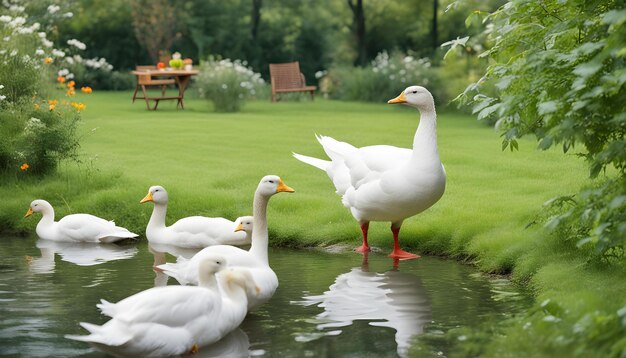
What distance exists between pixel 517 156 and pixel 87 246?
7909 millimetres

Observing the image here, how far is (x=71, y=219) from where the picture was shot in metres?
12.9

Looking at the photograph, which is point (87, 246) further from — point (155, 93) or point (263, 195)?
point (155, 93)

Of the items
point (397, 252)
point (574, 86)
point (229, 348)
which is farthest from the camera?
point (397, 252)

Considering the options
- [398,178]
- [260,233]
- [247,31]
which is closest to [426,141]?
[398,178]

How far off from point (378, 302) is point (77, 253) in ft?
14.5

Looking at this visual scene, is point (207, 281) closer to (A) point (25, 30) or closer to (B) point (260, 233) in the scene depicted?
(B) point (260, 233)

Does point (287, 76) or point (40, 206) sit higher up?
point (287, 76)

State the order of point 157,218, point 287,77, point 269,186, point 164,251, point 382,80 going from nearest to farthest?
point 269,186 → point 164,251 → point 157,218 → point 382,80 → point 287,77

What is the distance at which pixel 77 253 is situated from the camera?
12.4m

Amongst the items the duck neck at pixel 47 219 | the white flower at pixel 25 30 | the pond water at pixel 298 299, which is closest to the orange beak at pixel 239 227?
the pond water at pixel 298 299

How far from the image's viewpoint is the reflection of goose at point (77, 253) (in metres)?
11.6

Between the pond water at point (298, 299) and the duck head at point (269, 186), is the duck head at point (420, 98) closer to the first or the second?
the pond water at point (298, 299)

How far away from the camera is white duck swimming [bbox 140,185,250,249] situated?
12188 millimetres

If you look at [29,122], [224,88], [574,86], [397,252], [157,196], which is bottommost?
[397,252]
